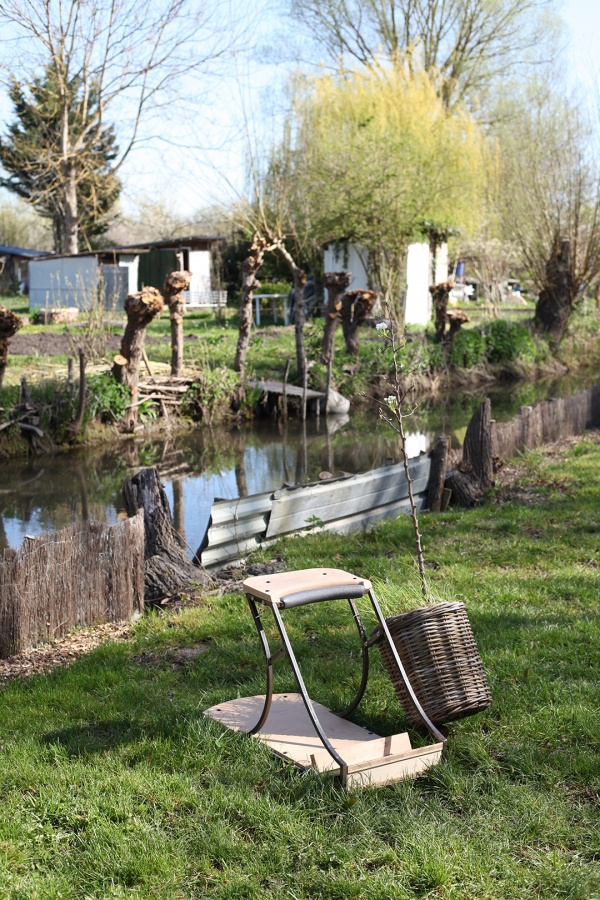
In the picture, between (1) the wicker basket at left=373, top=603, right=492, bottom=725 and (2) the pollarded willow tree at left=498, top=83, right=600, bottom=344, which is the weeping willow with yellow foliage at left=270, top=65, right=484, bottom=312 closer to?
(2) the pollarded willow tree at left=498, top=83, right=600, bottom=344

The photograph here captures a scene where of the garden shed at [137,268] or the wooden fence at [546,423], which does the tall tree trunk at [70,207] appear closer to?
the garden shed at [137,268]

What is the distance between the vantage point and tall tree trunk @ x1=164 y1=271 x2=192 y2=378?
17734mm

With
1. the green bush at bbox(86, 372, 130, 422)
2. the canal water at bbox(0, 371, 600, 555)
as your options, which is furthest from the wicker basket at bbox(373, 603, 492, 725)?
the green bush at bbox(86, 372, 130, 422)

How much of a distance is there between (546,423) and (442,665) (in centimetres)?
895

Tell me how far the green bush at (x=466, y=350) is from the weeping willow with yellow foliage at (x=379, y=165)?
2.61 m

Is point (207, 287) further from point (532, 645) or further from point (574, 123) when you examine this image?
point (532, 645)

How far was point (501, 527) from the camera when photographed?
807 cm

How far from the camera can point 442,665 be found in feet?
13.0

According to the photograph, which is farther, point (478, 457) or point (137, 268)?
point (137, 268)

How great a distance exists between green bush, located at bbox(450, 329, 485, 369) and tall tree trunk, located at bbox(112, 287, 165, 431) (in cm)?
1046

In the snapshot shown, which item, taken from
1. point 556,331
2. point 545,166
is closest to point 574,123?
point 545,166

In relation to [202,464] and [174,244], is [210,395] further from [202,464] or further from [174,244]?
[174,244]

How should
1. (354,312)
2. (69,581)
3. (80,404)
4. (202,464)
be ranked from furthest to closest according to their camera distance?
(354,312) < (80,404) < (202,464) < (69,581)

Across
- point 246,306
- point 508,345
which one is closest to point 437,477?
point 246,306
